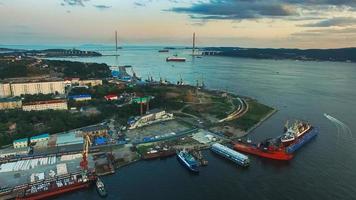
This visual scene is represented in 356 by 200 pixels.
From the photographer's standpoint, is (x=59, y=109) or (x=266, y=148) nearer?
(x=266, y=148)

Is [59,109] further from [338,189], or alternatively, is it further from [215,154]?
[338,189]

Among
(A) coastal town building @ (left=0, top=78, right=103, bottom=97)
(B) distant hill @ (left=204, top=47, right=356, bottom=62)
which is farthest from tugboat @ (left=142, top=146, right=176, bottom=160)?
(B) distant hill @ (left=204, top=47, right=356, bottom=62)

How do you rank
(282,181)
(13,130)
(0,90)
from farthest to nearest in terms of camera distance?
(0,90)
(13,130)
(282,181)

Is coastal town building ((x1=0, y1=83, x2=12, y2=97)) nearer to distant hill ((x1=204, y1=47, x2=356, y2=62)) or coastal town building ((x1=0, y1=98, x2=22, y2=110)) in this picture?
coastal town building ((x1=0, y1=98, x2=22, y2=110))

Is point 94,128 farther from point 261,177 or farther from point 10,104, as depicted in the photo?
point 261,177

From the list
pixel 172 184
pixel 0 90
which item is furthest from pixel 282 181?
pixel 0 90

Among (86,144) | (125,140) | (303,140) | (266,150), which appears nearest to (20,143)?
(86,144)

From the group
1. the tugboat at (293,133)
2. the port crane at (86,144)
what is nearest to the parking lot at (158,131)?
the port crane at (86,144)
